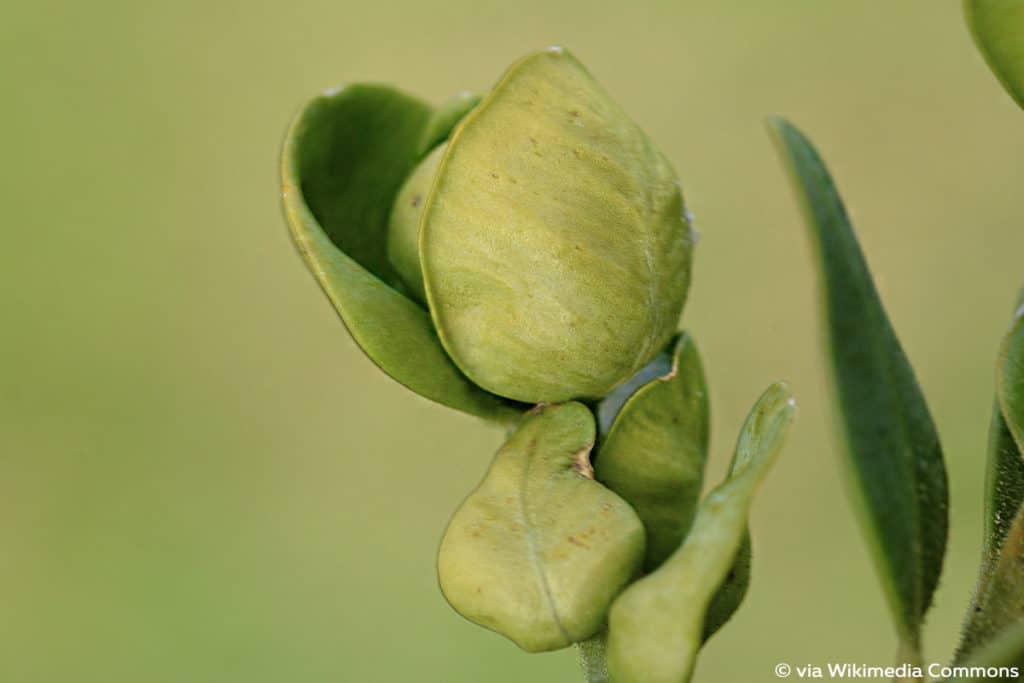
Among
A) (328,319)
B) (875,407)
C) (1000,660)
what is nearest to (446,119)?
(875,407)

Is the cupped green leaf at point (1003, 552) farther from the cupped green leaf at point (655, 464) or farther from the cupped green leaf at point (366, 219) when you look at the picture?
the cupped green leaf at point (366, 219)

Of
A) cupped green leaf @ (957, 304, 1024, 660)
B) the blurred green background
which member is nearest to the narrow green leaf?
cupped green leaf @ (957, 304, 1024, 660)

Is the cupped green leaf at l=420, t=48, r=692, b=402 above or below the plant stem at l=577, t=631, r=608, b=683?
above

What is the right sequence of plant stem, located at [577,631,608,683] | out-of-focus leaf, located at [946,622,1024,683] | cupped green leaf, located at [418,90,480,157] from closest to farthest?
out-of-focus leaf, located at [946,622,1024,683] → plant stem, located at [577,631,608,683] → cupped green leaf, located at [418,90,480,157]

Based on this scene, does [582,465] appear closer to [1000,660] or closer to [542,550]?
[542,550]

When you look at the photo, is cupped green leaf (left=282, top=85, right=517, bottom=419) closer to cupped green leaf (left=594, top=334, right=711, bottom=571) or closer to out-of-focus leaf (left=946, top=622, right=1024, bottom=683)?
cupped green leaf (left=594, top=334, right=711, bottom=571)
